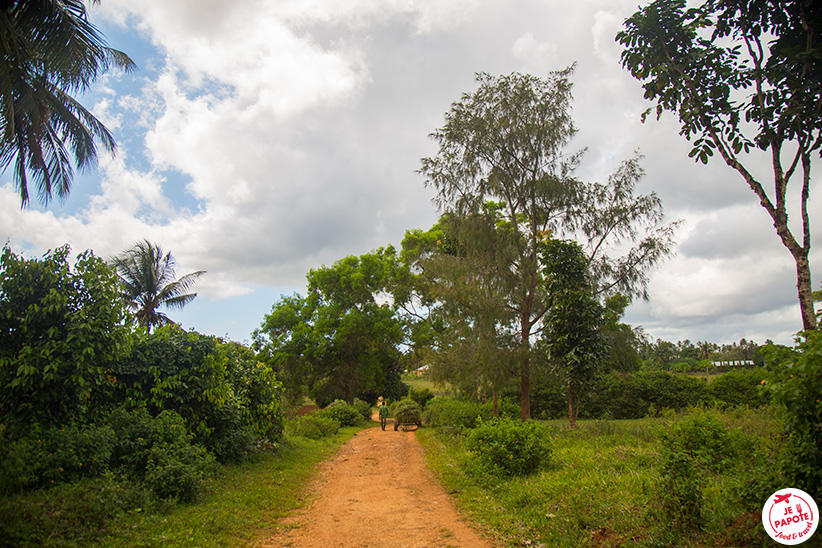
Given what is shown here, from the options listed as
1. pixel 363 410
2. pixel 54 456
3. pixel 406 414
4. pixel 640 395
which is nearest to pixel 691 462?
pixel 54 456

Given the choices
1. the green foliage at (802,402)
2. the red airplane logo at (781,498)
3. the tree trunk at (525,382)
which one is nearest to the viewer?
the green foliage at (802,402)

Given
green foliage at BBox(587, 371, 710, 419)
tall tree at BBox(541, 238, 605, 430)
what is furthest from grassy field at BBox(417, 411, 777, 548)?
green foliage at BBox(587, 371, 710, 419)

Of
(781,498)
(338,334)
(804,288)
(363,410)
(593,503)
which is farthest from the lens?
(338,334)

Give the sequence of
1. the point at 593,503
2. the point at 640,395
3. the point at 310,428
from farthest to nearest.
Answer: the point at 640,395 < the point at 310,428 < the point at 593,503

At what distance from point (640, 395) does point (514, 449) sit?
54.6ft

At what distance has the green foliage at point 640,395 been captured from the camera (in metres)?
21.9

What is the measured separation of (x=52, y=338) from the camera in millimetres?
6863

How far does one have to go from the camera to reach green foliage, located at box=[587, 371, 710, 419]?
2188cm

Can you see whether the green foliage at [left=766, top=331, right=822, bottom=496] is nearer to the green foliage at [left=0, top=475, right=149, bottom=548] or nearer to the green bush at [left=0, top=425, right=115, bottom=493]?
the green foliage at [left=0, top=475, right=149, bottom=548]

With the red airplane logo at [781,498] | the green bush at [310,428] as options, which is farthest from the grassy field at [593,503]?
the green bush at [310,428]

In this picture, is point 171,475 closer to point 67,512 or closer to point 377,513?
point 67,512

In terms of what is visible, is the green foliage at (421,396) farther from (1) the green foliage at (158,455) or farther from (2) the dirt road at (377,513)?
(1) the green foliage at (158,455)

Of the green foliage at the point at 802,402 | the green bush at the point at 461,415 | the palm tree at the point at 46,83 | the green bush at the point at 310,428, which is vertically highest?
the palm tree at the point at 46,83

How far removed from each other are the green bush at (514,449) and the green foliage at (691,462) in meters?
2.12
